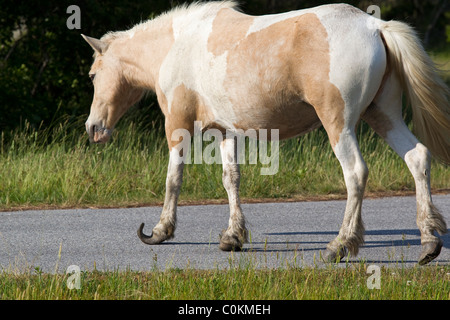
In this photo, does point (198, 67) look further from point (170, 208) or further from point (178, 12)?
point (170, 208)

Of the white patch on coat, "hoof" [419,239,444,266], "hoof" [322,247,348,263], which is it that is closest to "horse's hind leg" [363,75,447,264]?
"hoof" [419,239,444,266]

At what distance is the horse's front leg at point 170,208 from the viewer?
682 cm

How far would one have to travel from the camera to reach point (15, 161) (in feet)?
34.1

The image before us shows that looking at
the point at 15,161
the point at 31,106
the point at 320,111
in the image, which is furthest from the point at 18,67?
the point at 320,111

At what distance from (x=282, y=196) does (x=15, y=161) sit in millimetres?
3653

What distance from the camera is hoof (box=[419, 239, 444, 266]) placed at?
572 centimetres

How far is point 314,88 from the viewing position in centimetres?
586

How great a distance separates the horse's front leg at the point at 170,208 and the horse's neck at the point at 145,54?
0.77 m

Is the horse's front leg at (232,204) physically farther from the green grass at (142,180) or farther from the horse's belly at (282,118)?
the green grass at (142,180)

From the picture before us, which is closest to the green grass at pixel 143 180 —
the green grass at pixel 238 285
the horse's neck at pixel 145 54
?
the horse's neck at pixel 145 54

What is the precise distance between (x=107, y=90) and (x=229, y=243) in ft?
6.35

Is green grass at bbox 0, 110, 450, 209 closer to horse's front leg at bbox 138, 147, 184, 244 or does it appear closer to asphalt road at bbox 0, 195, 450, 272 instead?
asphalt road at bbox 0, 195, 450, 272

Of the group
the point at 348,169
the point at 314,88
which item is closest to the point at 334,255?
the point at 348,169
